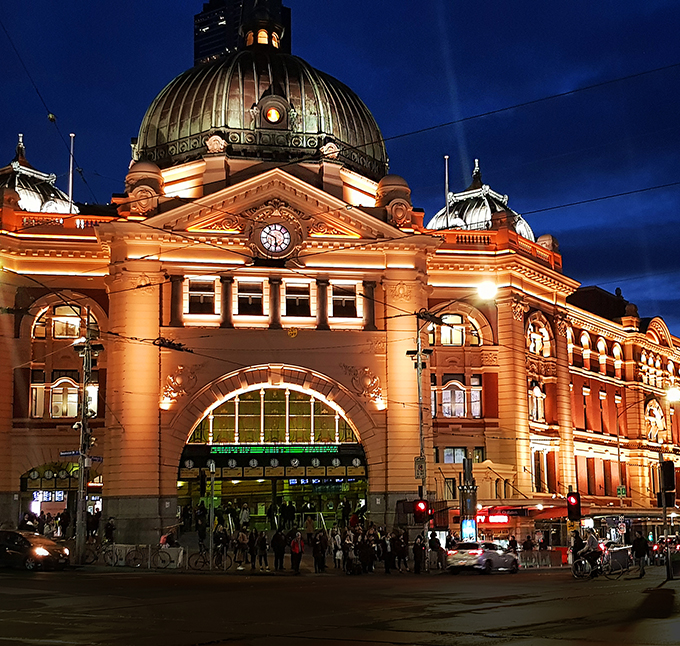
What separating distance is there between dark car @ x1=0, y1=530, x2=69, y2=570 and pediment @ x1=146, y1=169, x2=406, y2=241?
22.7 meters

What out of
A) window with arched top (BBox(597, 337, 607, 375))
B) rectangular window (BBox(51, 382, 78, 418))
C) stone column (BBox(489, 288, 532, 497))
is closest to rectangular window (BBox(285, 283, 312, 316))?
stone column (BBox(489, 288, 532, 497))

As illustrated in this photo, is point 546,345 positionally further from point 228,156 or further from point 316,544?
point 316,544

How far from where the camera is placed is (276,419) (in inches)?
2489

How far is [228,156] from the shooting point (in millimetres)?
67750

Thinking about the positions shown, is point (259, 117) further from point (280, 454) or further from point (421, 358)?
point (280, 454)

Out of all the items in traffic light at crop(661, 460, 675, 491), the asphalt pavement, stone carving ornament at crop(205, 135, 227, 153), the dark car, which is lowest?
the asphalt pavement

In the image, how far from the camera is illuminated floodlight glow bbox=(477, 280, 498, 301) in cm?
6825

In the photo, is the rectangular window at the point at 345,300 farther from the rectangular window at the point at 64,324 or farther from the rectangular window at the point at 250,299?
the rectangular window at the point at 64,324

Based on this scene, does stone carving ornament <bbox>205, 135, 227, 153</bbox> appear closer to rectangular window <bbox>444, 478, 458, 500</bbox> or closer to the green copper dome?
the green copper dome

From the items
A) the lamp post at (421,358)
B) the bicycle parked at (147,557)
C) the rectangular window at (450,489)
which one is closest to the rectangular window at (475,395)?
the lamp post at (421,358)

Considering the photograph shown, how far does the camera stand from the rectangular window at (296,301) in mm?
63281

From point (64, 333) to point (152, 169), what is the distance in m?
10.9

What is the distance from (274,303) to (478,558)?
22.5 meters

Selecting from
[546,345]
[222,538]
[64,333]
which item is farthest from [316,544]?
[546,345]
